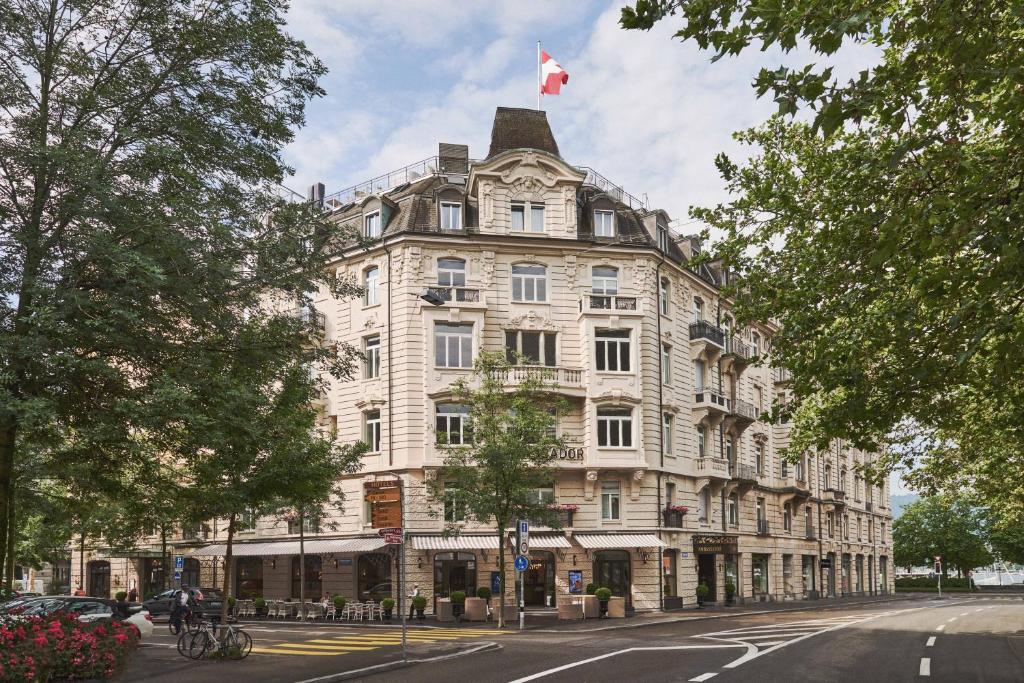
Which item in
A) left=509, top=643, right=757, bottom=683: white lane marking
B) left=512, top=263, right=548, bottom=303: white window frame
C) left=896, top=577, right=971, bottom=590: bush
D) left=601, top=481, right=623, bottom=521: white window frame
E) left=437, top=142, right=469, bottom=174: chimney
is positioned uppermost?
left=437, top=142, right=469, bottom=174: chimney

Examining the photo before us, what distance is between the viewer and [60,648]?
15.7 metres

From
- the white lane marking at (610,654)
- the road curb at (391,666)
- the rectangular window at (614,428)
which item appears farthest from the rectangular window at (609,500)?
the white lane marking at (610,654)

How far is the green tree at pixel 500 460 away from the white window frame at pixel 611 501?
26.0 feet

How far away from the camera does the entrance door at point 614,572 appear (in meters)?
42.7

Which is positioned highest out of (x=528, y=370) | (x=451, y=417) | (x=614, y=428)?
(x=528, y=370)

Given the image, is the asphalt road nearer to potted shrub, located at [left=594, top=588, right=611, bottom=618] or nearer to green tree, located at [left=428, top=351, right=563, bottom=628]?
green tree, located at [left=428, top=351, right=563, bottom=628]

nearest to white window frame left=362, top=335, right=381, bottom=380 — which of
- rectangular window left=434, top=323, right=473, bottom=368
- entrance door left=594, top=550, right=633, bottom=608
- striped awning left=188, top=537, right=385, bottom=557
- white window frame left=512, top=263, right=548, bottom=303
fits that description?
rectangular window left=434, top=323, right=473, bottom=368

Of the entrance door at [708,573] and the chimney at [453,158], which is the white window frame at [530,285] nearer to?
the chimney at [453,158]

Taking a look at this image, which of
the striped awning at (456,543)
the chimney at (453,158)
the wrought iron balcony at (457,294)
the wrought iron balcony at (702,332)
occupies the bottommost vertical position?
the striped awning at (456,543)

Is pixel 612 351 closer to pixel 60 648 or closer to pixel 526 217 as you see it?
pixel 526 217

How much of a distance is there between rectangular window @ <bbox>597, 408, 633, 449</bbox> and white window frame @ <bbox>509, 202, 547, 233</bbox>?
866 cm

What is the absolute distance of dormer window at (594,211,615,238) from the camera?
148 feet

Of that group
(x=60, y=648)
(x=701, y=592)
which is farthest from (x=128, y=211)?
(x=701, y=592)

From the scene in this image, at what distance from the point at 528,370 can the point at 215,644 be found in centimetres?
1974
